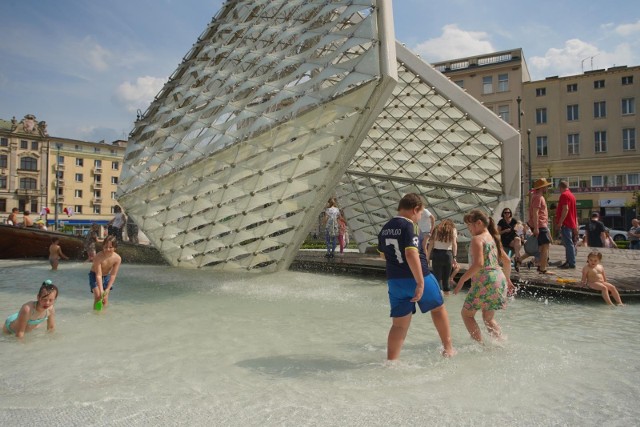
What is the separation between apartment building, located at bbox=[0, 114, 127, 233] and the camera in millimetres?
63688

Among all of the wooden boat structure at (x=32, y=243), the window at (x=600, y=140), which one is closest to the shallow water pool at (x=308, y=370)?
the wooden boat structure at (x=32, y=243)

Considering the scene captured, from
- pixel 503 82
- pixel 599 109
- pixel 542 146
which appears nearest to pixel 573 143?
pixel 542 146

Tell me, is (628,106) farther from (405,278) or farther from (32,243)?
(405,278)

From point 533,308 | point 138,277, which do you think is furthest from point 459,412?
point 138,277

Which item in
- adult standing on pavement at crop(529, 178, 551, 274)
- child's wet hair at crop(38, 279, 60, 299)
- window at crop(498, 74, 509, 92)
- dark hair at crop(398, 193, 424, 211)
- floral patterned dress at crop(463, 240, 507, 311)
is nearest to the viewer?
dark hair at crop(398, 193, 424, 211)

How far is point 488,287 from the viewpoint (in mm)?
4785

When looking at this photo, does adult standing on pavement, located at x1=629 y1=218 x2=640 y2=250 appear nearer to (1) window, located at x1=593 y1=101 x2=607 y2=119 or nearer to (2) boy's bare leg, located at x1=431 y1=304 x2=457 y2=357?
Result: (2) boy's bare leg, located at x1=431 y1=304 x2=457 y2=357

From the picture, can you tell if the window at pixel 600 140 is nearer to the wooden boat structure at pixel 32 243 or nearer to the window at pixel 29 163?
the wooden boat structure at pixel 32 243

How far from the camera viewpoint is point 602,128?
4100 cm

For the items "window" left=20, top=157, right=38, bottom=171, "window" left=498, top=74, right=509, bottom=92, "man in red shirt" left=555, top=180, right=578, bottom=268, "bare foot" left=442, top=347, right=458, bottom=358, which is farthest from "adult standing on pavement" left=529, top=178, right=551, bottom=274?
"window" left=20, top=157, right=38, bottom=171

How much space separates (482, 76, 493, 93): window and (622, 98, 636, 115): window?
1104cm

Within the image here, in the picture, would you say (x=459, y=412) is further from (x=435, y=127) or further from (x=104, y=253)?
(x=435, y=127)

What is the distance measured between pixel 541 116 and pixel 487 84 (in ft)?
19.0

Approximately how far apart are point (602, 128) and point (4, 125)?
74366 millimetres
